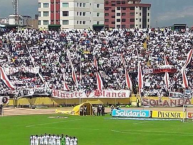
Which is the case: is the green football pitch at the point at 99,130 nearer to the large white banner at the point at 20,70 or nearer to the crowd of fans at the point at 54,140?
the crowd of fans at the point at 54,140

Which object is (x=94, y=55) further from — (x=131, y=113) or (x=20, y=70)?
(x=131, y=113)

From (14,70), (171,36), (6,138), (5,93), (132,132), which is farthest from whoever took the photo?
(171,36)

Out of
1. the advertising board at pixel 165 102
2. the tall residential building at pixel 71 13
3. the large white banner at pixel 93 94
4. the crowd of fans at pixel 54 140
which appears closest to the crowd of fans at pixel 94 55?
the advertising board at pixel 165 102

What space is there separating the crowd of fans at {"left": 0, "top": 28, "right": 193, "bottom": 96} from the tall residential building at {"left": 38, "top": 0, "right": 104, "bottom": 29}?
5596cm

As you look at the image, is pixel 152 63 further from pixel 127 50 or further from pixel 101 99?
pixel 101 99

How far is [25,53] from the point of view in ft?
378

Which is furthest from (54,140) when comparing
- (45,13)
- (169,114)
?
(45,13)

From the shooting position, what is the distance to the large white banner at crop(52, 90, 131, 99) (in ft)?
310

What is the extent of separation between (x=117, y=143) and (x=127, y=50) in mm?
66354

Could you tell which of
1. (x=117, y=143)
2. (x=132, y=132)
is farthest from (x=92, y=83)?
(x=117, y=143)

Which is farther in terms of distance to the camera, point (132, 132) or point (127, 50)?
point (127, 50)

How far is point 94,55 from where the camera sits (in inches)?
4486

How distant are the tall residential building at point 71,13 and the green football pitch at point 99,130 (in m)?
108

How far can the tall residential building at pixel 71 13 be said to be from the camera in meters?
182
